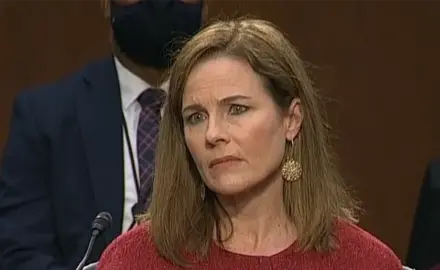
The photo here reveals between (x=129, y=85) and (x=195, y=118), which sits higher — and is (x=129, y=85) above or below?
below

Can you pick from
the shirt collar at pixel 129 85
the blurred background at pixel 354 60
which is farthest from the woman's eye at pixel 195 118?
the blurred background at pixel 354 60

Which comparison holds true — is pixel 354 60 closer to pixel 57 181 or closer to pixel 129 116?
pixel 129 116

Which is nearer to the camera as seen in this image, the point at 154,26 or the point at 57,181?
the point at 57,181

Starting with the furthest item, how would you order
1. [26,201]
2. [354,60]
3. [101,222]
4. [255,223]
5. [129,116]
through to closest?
[354,60] → [129,116] → [26,201] → [101,222] → [255,223]

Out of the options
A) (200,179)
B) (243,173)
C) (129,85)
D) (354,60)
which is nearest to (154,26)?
(129,85)

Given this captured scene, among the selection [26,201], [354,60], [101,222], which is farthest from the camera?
[354,60]

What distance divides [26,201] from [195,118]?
76cm

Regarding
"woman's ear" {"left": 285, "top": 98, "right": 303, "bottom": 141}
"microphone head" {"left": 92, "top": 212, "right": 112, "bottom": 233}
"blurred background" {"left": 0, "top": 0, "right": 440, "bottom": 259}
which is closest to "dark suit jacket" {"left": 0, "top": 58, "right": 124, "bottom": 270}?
"microphone head" {"left": 92, "top": 212, "right": 112, "bottom": 233}

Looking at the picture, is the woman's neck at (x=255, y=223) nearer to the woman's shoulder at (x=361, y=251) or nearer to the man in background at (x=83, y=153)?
the woman's shoulder at (x=361, y=251)

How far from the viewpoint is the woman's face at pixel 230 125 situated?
188cm

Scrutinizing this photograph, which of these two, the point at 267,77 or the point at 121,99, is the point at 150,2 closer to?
the point at 121,99

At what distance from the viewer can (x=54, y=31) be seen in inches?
141

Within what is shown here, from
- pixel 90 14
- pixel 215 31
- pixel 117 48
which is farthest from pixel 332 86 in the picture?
pixel 215 31

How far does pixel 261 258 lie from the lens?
1.96 m
